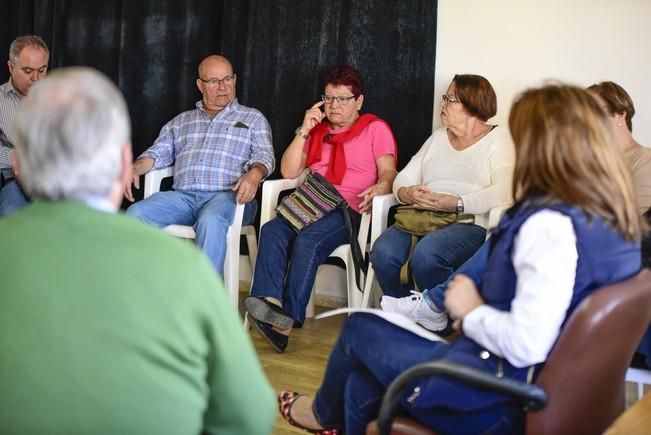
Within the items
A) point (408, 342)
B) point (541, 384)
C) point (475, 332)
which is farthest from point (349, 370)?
point (541, 384)

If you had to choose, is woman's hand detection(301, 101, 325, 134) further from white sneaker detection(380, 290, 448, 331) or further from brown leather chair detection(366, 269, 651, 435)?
brown leather chair detection(366, 269, 651, 435)

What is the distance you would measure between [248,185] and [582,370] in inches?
104

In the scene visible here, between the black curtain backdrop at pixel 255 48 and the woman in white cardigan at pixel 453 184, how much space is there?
38 centimetres

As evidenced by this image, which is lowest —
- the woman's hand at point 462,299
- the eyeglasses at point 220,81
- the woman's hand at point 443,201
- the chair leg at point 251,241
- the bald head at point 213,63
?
the chair leg at point 251,241

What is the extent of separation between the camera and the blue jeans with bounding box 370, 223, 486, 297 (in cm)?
345

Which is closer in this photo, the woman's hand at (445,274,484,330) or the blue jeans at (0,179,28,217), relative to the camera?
the woman's hand at (445,274,484,330)

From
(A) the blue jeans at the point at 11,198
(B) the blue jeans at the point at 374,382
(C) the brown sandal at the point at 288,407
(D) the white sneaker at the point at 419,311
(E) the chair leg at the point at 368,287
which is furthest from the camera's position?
(A) the blue jeans at the point at 11,198

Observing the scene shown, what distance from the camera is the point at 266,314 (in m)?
3.72

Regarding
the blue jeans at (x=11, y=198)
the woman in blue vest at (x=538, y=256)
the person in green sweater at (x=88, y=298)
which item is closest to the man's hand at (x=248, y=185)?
the blue jeans at (x=11, y=198)

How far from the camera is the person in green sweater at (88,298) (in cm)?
120

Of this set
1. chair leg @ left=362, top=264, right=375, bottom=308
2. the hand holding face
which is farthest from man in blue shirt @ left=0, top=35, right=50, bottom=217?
chair leg @ left=362, top=264, right=375, bottom=308

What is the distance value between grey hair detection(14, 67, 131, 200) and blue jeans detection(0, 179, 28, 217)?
2959mm

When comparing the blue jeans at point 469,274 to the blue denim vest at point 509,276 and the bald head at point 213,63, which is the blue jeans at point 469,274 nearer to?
the blue denim vest at point 509,276

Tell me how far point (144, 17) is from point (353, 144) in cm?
162
